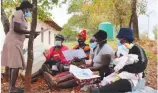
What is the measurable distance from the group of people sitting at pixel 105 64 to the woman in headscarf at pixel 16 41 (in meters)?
0.71

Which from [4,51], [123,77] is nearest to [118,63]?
[123,77]

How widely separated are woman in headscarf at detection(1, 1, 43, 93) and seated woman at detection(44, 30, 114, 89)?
71cm

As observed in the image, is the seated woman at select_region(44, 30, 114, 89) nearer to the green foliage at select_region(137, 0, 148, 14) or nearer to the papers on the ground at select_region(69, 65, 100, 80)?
the papers on the ground at select_region(69, 65, 100, 80)

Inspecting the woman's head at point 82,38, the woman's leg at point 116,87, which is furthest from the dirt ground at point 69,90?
the woman's head at point 82,38

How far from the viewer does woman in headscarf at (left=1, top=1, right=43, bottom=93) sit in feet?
20.6

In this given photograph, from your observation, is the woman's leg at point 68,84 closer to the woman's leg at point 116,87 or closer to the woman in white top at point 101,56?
the woman in white top at point 101,56

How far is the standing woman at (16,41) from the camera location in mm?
6289

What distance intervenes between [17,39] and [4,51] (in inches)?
13.4

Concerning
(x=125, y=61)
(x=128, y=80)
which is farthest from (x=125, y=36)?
(x=128, y=80)

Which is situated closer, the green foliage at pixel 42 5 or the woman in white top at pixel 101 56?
the woman in white top at pixel 101 56

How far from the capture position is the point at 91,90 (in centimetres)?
595

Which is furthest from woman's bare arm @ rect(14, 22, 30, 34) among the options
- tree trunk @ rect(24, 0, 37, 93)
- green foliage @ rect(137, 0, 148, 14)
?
green foliage @ rect(137, 0, 148, 14)

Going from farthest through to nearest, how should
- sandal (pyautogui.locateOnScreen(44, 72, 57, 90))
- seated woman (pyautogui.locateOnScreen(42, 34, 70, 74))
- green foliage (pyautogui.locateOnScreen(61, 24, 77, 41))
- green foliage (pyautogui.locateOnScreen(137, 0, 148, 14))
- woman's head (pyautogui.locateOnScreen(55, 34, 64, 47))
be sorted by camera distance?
1. green foliage (pyautogui.locateOnScreen(61, 24, 77, 41))
2. green foliage (pyautogui.locateOnScreen(137, 0, 148, 14))
3. woman's head (pyautogui.locateOnScreen(55, 34, 64, 47))
4. seated woman (pyautogui.locateOnScreen(42, 34, 70, 74))
5. sandal (pyautogui.locateOnScreen(44, 72, 57, 90))

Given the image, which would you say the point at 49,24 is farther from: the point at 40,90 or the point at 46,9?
the point at 40,90
